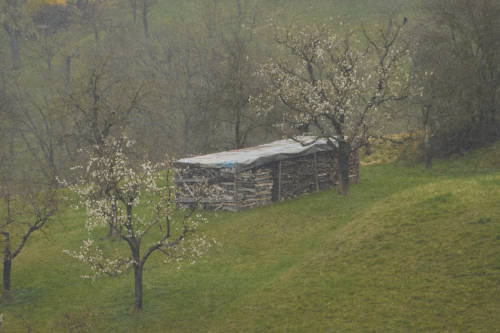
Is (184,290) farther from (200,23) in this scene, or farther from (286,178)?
(200,23)

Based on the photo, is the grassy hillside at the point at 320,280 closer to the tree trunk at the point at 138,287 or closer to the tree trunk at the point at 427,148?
the tree trunk at the point at 138,287

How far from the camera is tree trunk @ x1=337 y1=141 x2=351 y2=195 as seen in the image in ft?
102

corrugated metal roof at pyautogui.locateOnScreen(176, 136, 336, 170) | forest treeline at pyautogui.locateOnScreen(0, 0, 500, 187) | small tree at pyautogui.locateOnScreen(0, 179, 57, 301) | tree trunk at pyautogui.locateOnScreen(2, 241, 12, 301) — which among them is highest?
forest treeline at pyautogui.locateOnScreen(0, 0, 500, 187)

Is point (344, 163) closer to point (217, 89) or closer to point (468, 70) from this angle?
point (468, 70)

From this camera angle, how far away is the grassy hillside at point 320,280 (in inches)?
645

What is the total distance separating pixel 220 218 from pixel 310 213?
5.25 metres

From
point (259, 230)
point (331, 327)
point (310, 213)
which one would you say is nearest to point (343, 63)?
point (310, 213)

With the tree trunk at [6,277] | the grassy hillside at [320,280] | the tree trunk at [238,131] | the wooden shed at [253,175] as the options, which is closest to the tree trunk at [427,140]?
the wooden shed at [253,175]

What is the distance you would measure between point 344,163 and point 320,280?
13.3 metres

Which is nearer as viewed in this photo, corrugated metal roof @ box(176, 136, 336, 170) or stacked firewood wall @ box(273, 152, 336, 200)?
corrugated metal roof @ box(176, 136, 336, 170)

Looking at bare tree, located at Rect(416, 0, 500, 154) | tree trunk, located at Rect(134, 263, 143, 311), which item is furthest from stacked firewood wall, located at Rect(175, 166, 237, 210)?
bare tree, located at Rect(416, 0, 500, 154)

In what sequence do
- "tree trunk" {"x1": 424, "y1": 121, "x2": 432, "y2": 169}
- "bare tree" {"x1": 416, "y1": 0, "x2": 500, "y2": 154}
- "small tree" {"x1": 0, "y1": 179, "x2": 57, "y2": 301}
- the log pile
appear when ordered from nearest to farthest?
"small tree" {"x1": 0, "y1": 179, "x2": 57, "y2": 301} < the log pile < "bare tree" {"x1": 416, "y1": 0, "x2": 500, "y2": 154} < "tree trunk" {"x1": 424, "y1": 121, "x2": 432, "y2": 169}

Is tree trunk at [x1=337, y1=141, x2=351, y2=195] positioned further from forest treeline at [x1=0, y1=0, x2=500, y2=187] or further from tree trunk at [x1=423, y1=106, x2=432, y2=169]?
tree trunk at [x1=423, y1=106, x2=432, y2=169]

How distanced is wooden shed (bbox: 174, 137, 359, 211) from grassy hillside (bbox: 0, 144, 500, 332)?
3548 mm
